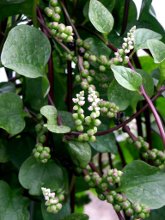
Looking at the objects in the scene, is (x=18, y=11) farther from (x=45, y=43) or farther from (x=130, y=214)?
(x=130, y=214)

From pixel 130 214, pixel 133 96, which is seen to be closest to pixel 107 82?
pixel 133 96

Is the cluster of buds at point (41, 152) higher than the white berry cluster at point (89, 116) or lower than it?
lower

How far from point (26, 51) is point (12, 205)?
0.52 feet

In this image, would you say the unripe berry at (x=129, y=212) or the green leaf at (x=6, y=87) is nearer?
the unripe berry at (x=129, y=212)

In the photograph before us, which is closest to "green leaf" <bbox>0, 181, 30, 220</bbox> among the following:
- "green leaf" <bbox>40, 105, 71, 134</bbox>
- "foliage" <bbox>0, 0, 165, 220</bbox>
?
"foliage" <bbox>0, 0, 165, 220</bbox>

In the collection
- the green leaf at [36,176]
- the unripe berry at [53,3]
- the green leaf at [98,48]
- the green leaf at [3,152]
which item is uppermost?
the unripe berry at [53,3]

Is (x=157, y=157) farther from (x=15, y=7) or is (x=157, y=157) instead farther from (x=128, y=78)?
(x=15, y=7)

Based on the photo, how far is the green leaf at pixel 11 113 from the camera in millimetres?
527

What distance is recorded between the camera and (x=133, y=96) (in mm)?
543

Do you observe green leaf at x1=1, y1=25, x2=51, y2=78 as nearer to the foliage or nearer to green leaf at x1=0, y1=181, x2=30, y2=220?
the foliage

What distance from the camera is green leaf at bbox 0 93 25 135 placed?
0.53 meters

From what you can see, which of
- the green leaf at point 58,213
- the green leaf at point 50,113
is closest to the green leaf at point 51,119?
the green leaf at point 50,113

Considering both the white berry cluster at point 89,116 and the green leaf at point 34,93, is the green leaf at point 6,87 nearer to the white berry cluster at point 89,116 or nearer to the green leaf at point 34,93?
the green leaf at point 34,93

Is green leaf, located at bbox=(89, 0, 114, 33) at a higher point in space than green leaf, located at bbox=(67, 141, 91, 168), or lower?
higher
